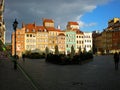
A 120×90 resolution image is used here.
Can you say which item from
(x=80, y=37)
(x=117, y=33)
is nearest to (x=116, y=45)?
(x=117, y=33)

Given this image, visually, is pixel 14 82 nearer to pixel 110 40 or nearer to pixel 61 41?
pixel 61 41

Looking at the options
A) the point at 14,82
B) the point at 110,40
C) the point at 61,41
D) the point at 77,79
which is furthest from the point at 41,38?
the point at 14,82

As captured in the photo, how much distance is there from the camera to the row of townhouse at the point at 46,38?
111 metres

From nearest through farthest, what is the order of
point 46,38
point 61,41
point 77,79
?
point 77,79 → point 46,38 → point 61,41

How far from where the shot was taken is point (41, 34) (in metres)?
115

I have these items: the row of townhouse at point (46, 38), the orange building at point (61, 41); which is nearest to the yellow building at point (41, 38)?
the row of townhouse at point (46, 38)

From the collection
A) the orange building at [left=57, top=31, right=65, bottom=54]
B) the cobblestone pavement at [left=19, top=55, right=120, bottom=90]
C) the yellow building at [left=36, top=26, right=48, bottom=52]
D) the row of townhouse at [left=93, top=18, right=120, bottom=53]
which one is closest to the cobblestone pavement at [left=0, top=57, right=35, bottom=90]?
the cobblestone pavement at [left=19, top=55, right=120, bottom=90]

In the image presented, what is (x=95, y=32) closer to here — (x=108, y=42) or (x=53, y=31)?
(x=108, y=42)

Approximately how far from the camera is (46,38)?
116 metres

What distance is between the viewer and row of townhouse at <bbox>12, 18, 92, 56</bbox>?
4380 inches

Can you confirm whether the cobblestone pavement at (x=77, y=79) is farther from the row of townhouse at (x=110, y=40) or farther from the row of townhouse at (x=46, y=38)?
the row of townhouse at (x=110, y=40)

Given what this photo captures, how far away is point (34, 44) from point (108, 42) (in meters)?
43.7

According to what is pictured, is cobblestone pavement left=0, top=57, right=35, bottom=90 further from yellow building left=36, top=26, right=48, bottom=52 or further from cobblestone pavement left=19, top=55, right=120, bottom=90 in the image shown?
yellow building left=36, top=26, right=48, bottom=52

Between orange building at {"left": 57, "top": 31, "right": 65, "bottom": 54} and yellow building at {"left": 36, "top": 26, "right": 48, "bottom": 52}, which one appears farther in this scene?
orange building at {"left": 57, "top": 31, "right": 65, "bottom": 54}
